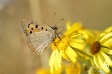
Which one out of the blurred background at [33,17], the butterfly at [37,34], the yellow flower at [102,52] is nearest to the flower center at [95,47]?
the yellow flower at [102,52]

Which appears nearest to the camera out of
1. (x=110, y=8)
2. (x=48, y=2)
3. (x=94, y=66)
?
(x=94, y=66)

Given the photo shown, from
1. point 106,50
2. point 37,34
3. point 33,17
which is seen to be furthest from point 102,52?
point 33,17

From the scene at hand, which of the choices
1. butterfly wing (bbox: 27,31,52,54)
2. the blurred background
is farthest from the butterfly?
the blurred background

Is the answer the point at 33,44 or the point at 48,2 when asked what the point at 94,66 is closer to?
the point at 33,44

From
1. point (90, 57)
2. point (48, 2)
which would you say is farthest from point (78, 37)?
point (48, 2)

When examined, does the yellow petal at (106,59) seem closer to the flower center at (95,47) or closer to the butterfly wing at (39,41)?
the flower center at (95,47)

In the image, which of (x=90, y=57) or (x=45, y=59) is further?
(x=45, y=59)
